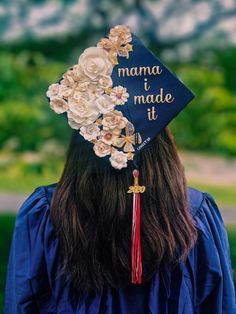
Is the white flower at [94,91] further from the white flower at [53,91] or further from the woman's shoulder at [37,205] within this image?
the woman's shoulder at [37,205]

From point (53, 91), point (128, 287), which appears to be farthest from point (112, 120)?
point (128, 287)

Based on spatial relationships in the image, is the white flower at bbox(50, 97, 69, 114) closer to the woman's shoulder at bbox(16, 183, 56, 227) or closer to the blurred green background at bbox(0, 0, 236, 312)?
the woman's shoulder at bbox(16, 183, 56, 227)

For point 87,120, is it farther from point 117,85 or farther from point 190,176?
point 190,176

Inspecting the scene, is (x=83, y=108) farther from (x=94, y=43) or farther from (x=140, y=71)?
(x=94, y=43)

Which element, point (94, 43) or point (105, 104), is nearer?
point (105, 104)

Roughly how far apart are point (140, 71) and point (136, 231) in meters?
0.37

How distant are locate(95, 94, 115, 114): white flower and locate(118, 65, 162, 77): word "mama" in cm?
7

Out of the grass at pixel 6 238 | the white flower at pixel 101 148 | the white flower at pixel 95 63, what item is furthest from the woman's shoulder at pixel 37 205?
the grass at pixel 6 238

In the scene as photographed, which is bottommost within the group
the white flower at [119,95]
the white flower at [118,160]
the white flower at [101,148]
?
the white flower at [118,160]

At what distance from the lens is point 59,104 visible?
1.63 metres

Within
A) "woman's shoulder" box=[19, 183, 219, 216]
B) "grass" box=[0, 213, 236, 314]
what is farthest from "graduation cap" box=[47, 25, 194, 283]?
"grass" box=[0, 213, 236, 314]

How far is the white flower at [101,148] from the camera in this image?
1595 mm

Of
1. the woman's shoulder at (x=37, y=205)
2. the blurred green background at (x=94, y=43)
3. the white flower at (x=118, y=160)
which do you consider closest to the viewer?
the white flower at (x=118, y=160)

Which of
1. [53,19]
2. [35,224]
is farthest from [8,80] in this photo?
[35,224]
